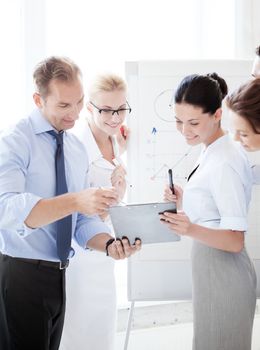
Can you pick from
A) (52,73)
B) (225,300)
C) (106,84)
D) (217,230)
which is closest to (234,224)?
(217,230)

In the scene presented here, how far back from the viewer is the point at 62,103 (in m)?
1.57

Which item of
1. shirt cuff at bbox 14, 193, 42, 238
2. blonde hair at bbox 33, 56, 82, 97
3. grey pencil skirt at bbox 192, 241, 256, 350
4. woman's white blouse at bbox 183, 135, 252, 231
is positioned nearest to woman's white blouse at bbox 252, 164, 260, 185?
woman's white blouse at bbox 183, 135, 252, 231

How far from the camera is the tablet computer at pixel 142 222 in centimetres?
146

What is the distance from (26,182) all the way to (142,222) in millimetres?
395

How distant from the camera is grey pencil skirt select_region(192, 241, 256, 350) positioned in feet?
5.31

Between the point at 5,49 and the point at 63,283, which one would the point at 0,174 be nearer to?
the point at 63,283

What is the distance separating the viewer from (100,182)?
2.13m

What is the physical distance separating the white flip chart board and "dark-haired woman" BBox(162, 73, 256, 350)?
571 millimetres

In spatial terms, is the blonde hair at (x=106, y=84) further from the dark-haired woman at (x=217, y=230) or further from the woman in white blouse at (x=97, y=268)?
the dark-haired woman at (x=217, y=230)

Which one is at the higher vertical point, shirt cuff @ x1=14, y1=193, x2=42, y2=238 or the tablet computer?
shirt cuff @ x1=14, y1=193, x2=42, y2=238

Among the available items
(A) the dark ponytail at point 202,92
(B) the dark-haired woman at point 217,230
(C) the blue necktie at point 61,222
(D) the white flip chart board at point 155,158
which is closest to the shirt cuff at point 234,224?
(B) the dark-haired woman at point 217,230

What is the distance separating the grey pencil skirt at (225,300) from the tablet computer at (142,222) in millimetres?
178

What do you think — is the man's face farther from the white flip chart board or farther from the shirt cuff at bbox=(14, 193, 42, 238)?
the white flip chart board

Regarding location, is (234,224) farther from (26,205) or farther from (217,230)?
(26,205)
